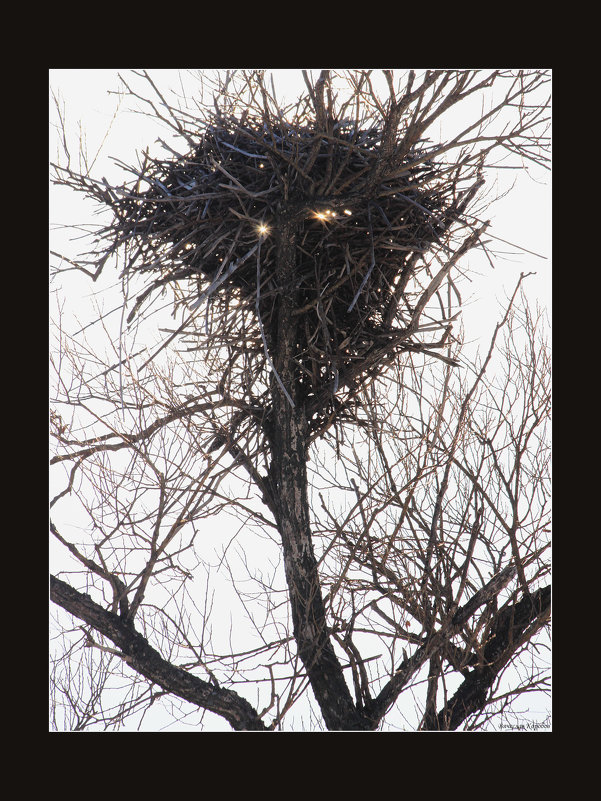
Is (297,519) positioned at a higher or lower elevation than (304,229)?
lower

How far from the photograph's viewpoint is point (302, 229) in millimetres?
2365

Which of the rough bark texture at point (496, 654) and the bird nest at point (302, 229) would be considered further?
the rough bark texture at point (496, 654)

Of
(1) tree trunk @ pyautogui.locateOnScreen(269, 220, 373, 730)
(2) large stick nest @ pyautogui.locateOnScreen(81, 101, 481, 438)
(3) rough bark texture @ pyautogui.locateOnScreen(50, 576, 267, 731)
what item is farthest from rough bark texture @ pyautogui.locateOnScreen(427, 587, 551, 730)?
(2) large stick nest @ pyautogui.locateOnScreen(81, 101, 481, 438)

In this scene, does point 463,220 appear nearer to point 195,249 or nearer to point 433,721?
point 195,249

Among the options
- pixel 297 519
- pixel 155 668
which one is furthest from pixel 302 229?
Result: pixel 155 668

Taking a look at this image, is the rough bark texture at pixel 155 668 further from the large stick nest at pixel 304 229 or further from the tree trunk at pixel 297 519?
the large stick nest at pixel 304 229

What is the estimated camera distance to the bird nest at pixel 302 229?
2227 millimetres

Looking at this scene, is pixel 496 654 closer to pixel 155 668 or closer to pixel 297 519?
pixel 297 519

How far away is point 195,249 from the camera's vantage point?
89.9 inches

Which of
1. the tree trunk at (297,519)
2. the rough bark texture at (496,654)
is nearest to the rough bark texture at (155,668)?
the tree trunk at (297,519)

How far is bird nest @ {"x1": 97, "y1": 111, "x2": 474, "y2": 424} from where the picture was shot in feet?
7.30

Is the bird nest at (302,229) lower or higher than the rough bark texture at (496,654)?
higher
